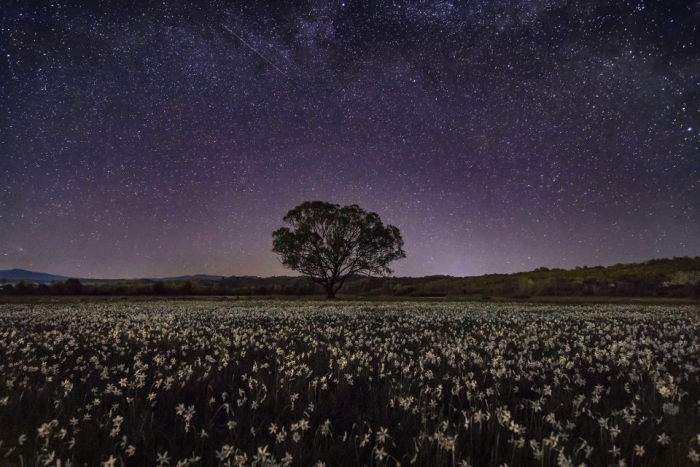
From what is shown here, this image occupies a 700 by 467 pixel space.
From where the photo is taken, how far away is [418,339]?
11234 millimetres

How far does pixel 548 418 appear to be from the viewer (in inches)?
183

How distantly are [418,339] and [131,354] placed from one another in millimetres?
6339

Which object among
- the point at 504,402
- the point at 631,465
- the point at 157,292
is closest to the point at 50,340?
the point at 504,402

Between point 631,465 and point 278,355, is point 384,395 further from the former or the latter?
point 278,355

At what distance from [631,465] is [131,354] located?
8.89 meters

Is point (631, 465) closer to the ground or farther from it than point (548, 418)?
closer to the ground

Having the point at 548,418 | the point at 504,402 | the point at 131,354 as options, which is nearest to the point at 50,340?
the point at 131,354

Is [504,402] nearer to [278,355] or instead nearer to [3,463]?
[278,355]

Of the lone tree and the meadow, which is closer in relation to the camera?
the meadow

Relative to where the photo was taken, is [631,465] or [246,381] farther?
[246,381]

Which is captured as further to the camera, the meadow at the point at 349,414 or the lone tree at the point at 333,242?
the lone tree at the point at 333,242

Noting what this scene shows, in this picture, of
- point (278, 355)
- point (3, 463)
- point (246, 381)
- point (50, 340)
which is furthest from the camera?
point (50, 340)

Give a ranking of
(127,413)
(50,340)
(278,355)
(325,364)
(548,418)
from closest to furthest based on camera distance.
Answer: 1. (548,418)
2. (127,413)
3. (325,364)
4. (278,355)
5. (50,340)

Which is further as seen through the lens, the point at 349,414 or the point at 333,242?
the point at 333,242
